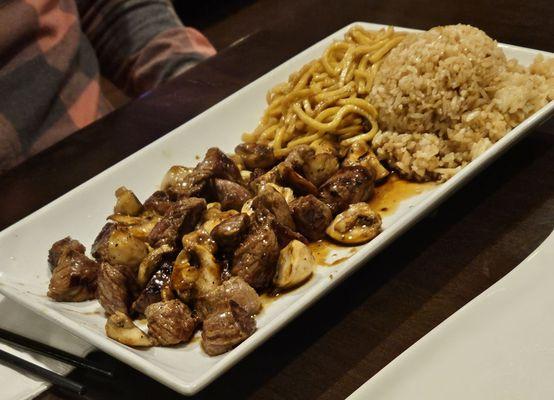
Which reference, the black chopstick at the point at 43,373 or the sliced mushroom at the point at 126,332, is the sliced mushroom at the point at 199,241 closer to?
the sliced mushroom at the point at 126,332

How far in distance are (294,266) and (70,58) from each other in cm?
248

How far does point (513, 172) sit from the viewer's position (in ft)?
7.43

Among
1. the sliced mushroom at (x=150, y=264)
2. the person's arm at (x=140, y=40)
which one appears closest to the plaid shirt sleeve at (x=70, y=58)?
the person's arm at (x=140, y=40)

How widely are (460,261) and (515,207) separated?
330 millimetres

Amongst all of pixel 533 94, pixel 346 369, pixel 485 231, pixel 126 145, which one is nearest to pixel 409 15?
pixel 533 94

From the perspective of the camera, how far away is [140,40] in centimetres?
433

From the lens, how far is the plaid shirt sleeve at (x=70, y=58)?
3.50 m

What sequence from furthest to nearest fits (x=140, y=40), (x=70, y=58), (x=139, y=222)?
1. (x=140, y=40)
2. (x=70, y=58)
3. (x=139, y=222)

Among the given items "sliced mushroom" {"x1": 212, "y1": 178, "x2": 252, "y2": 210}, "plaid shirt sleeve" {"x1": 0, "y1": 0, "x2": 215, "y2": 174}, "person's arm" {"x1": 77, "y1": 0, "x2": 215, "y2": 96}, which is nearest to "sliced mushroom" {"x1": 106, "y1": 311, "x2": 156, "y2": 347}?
"sliced mushroom" {"x1": 212, "y1": 178, "x2": 252, "y2": 210}

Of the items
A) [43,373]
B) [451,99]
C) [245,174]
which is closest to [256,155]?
[245,174]

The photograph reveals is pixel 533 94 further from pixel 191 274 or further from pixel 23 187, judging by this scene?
pixel 23 187

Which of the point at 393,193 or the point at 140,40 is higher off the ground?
the point at 140,40

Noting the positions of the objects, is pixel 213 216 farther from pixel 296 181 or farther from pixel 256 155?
pixel 256 155

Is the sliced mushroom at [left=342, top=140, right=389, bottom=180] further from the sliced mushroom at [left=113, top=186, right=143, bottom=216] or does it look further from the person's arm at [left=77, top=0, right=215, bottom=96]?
the person's arm at [left=77, top=0, right=215, bottom=96]
